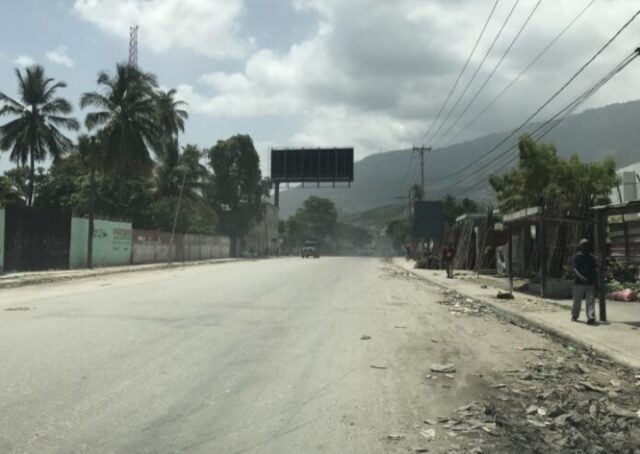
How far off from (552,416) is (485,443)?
50.4 inches

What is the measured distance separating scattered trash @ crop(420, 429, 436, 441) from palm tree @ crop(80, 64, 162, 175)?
120 feet

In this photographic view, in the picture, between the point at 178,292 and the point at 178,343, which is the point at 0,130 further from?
the point at 178,343

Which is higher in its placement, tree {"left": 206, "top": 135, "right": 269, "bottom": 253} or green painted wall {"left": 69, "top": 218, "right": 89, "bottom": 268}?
tree {"left": 206, "top": 135, "right": 269, "bottom": 253}

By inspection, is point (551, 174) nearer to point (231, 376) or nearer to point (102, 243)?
point (231, 376)

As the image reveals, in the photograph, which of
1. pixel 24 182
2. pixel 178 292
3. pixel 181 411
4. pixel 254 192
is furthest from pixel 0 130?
pixel 181 411

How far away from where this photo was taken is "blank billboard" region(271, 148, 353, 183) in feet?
230

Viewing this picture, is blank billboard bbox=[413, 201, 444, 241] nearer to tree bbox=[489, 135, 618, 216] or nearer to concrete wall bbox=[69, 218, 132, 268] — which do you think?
tree bbox=[489, 135, 618, 216]

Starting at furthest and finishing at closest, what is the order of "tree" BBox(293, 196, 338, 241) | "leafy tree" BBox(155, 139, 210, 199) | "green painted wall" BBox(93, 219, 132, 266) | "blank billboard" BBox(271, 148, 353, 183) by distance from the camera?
"tree" BBox(293, 196, 338, 241)
"blank billboard" BBox(271, 148, 353, 183)
"leafy tree" BBox(155, 139, 210, 199)
"green painted wall" BBox(93, 219, 132, 266)

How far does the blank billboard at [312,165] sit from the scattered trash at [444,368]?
61887 millimetres

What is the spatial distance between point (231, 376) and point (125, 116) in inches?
1367

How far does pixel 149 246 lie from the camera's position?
47.0 metres

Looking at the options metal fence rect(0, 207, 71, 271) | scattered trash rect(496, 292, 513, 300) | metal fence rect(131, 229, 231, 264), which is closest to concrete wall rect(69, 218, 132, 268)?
metal fence rect(0, 207, 71, 271)

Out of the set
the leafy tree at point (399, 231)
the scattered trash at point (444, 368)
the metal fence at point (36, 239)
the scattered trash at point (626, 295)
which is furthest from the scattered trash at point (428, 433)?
the leafy tree at point (399, 231)

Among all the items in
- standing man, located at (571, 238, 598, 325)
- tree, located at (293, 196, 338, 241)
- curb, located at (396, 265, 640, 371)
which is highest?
tree, located at (293, 196, 338, 241)
